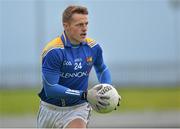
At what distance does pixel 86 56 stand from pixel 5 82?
26.5 m

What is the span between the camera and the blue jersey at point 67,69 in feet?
32.9

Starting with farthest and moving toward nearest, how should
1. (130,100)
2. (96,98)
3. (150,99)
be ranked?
(130,100), (150,99), (96,98)

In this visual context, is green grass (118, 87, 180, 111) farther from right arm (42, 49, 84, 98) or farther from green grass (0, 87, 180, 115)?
right arm (42, 49, 84, 98)

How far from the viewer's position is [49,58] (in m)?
10.0

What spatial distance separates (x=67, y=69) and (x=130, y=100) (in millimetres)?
21399

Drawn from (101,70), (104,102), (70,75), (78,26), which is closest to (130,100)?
(101,70)

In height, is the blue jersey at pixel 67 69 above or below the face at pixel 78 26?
below

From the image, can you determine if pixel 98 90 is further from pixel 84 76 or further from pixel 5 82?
pixel 5 82

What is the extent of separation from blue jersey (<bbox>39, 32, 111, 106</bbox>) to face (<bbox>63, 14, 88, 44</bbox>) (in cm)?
13

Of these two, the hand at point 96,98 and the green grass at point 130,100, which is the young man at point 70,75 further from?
the green grass at point 130,100

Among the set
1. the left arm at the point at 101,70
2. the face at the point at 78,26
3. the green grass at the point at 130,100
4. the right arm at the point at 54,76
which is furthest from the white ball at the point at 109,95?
the green grass at the point at 130,100

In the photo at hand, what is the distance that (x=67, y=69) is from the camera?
10219mm

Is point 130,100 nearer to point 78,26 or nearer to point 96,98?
point 78,26

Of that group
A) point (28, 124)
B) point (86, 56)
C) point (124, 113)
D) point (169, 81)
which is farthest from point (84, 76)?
point (169, 81)
